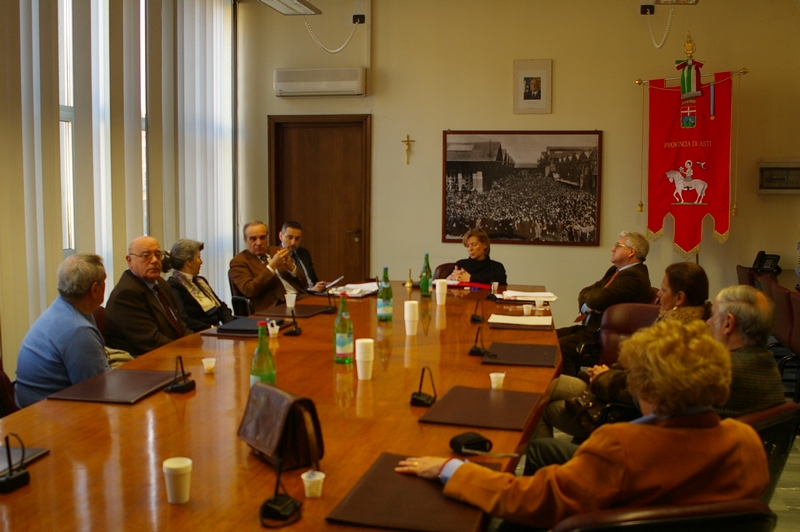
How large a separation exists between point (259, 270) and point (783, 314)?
12.1 ft

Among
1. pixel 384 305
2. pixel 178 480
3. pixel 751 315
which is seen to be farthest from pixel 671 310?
pixel 178 480

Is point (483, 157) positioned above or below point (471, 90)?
below

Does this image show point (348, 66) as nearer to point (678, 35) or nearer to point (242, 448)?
point (678, 35)

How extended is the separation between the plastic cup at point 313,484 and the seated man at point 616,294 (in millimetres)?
3356

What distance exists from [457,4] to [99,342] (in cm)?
572

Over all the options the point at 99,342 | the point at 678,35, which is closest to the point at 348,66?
the point at 678,35

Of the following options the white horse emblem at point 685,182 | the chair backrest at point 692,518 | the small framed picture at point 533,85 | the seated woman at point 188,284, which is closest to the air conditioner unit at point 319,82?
the small framed picture at point 533,85

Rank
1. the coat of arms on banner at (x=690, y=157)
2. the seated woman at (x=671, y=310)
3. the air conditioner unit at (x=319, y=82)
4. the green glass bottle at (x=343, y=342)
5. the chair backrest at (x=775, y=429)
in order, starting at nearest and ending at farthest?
the chair backrest at (x=775, y=429), the green glass bottle at (x=343, y=342), the seated woman at (x=671, y=310), the coat of arms on banner at (x=690, y=157), the air conditioner unit at (x=319, y=82)

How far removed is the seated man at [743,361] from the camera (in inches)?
105

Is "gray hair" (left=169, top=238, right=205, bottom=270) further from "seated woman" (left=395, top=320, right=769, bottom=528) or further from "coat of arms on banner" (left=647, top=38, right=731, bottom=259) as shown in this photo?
"coat of arms on banner" (left=647, top=38, right=731, bottom=259)

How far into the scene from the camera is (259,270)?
565 cm

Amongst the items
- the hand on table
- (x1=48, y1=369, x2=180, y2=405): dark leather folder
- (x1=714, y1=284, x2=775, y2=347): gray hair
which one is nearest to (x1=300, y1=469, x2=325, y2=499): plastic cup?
the hand on table

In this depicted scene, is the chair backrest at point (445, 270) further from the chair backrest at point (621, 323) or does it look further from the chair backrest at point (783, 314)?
the chair backrest at point (783, 314)

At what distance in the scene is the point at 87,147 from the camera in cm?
543
